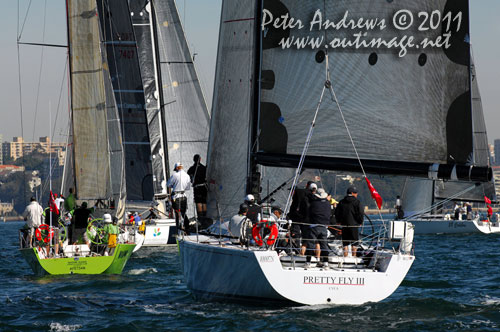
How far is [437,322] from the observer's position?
43.3 ft

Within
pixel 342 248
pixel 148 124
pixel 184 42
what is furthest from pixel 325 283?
pixel 184 42

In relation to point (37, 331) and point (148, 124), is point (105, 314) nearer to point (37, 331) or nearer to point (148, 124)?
point (37, 331)

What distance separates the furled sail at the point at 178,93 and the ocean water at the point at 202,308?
566 inches

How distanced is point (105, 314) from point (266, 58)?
5.55 meters

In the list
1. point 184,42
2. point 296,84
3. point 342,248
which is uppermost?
point 184,42

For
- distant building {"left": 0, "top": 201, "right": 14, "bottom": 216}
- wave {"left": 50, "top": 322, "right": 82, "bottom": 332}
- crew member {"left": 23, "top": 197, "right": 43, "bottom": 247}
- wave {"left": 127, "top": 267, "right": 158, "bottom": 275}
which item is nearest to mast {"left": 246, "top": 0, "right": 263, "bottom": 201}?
wave {"left": 50, "top": 322, "right": 82, "bottom": 332}

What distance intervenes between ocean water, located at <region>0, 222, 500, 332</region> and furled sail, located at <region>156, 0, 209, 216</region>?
47.1ft

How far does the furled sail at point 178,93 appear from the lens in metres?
36.3

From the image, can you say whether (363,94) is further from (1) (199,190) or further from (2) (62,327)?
(2) (62,327)

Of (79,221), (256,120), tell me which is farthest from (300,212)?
(79,221)

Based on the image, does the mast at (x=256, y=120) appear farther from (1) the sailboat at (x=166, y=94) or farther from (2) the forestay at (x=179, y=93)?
(2) the forestay at (x=179, y=93)

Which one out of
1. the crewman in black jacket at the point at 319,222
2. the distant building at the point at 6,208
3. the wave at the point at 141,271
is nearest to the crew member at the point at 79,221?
the wave at the point at 141,271

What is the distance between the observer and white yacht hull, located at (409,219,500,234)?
4697cm

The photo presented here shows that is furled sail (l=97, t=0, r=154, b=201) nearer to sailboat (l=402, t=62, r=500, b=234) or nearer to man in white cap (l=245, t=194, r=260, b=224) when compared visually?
sailboat (l=402, t=62, r=500, b=234)
